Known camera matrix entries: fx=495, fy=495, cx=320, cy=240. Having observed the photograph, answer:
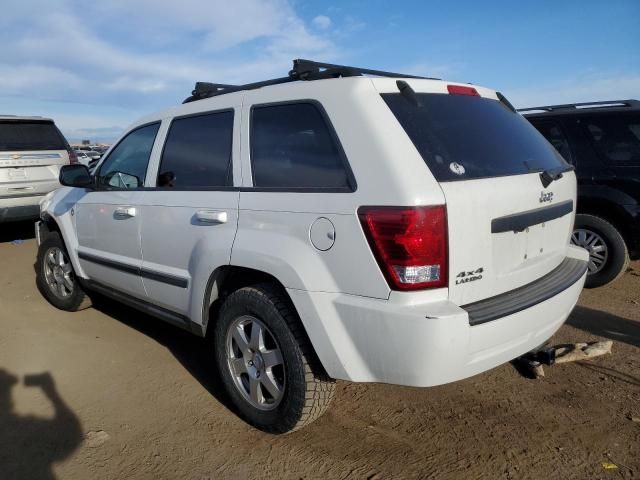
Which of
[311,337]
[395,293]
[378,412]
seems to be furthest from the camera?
[378,412]

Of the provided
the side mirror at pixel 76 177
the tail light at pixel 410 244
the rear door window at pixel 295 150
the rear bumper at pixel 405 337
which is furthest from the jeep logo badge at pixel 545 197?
the side mirror at pixel 76 177

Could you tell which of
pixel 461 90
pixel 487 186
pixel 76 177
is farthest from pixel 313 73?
pixel 76 177

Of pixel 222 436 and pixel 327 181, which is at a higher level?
pixel 327 181

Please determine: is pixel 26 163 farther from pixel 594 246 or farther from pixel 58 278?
pixel 594 246

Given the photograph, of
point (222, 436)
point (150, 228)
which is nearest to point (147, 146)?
point (150, 228)

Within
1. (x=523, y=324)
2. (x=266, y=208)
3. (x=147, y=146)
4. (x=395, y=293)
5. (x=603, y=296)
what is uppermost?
(x=147, y=146)

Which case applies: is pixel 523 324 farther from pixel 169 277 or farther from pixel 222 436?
pixel 169 277

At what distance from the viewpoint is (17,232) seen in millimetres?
9320

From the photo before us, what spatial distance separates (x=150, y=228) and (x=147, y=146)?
0.70 m

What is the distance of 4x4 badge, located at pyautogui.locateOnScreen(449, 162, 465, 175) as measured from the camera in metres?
2.26

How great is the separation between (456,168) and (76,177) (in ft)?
10.1

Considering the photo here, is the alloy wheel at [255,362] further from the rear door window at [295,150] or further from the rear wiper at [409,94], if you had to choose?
the rear wiper at [409,94]

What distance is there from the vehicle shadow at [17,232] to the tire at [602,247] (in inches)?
334

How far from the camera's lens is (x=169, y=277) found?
10.6 ft
